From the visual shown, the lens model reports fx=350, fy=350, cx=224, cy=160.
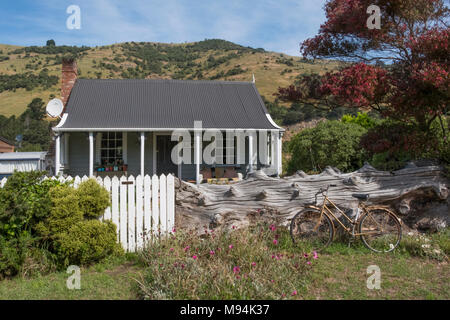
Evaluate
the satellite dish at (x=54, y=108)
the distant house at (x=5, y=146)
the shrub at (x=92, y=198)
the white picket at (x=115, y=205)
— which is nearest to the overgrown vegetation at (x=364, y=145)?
the white picket at (x=115, y=205)

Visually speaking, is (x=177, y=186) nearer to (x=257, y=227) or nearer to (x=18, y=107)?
(x=257, y=227)

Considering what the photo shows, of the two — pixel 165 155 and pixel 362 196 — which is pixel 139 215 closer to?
pixel 362 196

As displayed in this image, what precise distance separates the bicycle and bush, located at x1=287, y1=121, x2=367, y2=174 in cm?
460

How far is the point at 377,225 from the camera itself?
585cm

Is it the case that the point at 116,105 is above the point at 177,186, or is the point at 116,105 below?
above

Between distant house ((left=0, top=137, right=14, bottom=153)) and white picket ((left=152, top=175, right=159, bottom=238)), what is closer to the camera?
white picket ((left=152, top=175, right=159, bottom=238))

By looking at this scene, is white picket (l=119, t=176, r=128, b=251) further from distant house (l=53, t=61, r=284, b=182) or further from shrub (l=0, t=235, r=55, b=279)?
distant house (l=53, t=61, r=284, b=182)

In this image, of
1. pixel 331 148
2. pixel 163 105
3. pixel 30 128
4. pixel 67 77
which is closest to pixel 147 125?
pixel 163 105

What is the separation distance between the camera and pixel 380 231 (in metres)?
5.87

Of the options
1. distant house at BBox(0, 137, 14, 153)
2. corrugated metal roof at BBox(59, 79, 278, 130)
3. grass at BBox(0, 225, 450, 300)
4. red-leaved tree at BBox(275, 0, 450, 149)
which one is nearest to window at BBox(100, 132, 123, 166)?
corrugated metal roof at BBox(59, 79, 278, 130)

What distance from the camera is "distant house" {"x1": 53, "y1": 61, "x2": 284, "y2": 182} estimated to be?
1395cm
